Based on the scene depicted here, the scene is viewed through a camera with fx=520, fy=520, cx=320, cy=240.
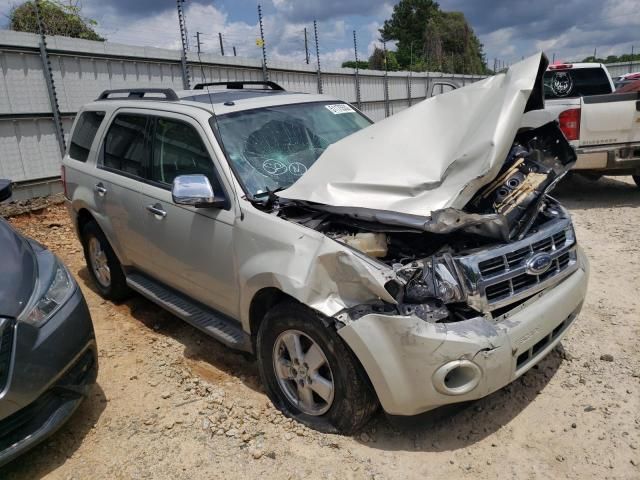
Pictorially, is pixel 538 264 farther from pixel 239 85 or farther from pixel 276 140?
pixel 239 85

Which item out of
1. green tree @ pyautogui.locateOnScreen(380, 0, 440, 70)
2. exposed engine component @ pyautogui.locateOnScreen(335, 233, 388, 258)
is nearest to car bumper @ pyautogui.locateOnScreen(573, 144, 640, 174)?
exposed engine component @ pyautogui.locateOnScreen(335, 233, 388, 258)

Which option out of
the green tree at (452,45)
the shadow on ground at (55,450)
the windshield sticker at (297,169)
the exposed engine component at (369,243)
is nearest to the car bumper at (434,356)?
the exposed engine component at (369,243)

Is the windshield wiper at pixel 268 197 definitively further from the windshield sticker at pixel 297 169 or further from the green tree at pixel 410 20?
the green tree at pixel 410 20

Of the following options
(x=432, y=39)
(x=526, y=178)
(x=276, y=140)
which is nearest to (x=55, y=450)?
(x=276, y=140)

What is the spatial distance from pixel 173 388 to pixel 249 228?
4.19ft

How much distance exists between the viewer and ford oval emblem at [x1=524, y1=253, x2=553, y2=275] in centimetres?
264

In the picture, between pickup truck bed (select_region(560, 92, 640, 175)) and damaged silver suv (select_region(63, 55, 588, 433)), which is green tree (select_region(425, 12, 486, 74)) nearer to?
pickup truck bed (select_region(560, 92, 640, 175))

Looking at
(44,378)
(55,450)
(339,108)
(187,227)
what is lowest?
(55,450)

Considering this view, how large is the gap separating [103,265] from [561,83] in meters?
7.84

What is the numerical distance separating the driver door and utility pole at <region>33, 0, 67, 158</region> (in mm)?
4692

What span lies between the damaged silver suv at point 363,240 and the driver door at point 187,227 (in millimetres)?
14

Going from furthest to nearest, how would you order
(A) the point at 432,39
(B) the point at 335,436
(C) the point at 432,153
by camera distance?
(A) the point at 432,39
(C) the point at 432,153
(B) the point at 335,436

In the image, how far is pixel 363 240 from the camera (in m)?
2.63

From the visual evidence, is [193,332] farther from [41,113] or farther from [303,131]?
[41,113]
